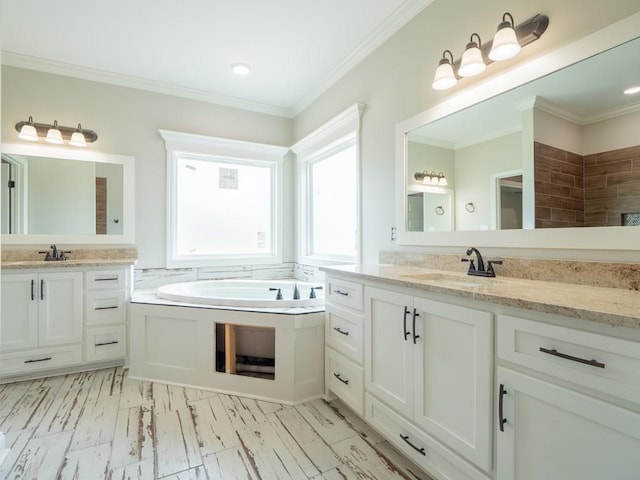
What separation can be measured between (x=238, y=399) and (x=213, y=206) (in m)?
2.12

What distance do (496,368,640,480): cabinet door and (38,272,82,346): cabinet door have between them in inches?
115

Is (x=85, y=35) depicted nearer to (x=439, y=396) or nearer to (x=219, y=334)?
(x=219, y=334)

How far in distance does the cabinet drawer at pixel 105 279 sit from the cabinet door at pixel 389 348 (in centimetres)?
213

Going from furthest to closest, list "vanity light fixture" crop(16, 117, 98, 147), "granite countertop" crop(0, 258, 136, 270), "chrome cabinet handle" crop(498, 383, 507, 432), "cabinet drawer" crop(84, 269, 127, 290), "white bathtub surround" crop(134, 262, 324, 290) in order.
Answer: "white bathtub surround" crop(134, 262, 324, 290)
"vanity light fixture" crop(16, 117, 98, 147)
"cabinet drawer" crop(84, 269, 127, 290)
"granite countertop" crop(0, 258, 136, 270)
"chrome cabinet handle" crop(498, 383, 507, 432)

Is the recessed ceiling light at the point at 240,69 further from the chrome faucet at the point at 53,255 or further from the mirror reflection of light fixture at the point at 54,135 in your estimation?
the chrome faucet at the point at 53,255

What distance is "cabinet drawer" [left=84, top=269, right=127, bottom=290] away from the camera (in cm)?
253

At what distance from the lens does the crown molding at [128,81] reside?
2684 mm

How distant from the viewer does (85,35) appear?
94.2 inches

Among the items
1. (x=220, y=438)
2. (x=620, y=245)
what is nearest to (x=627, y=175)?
(x=620, y=245)

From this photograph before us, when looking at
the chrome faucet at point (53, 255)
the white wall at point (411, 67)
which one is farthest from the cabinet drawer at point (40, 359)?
the white wall at point (411, 67)

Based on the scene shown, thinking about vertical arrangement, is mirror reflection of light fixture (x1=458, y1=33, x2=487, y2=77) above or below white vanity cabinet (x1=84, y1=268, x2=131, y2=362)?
above

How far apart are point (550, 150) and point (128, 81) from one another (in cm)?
347

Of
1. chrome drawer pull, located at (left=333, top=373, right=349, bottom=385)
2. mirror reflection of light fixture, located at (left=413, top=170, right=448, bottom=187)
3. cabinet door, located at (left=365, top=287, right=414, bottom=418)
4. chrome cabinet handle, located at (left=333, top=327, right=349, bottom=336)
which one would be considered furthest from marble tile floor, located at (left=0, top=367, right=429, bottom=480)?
mirror reflection of light fixture, located at (left=413, top=170, right=448, bottom=187)

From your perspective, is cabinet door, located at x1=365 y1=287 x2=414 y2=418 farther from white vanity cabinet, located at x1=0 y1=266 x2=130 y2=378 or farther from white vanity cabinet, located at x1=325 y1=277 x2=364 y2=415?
white vanity cabinet, located at x1=0 y1=266 x2=130 y2=378
